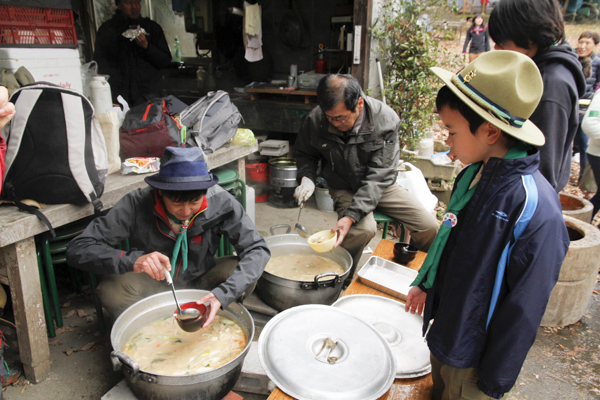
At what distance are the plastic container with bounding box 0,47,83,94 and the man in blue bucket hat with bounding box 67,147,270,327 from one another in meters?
1.56

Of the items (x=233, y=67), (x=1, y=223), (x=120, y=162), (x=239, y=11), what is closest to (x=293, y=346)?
(x=1, y=223)

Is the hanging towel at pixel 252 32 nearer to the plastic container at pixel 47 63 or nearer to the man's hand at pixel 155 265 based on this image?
the plastic container at pixel 47 63

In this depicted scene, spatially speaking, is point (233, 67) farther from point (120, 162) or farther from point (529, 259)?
point (529, 259)

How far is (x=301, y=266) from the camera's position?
3188 mm

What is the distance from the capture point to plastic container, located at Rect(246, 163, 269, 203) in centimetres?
604

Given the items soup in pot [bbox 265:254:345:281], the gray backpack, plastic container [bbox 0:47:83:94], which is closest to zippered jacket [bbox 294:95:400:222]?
soup in pot [bbox 265:254:345:281]

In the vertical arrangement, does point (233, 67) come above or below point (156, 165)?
above

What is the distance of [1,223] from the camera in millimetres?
2230

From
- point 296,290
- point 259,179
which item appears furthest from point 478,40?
point 296,290

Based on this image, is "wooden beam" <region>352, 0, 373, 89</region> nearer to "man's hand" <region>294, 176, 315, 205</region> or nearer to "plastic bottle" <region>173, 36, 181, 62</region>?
"man's hand" <region>294, 176, 315, 205</region>

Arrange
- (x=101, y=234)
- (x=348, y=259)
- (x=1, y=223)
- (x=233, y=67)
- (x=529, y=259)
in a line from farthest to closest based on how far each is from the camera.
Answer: (x=233, y=67)
(x=348, y=259)
(x=101, y=234)
(x=1, y=223)
(x=529, y=259)

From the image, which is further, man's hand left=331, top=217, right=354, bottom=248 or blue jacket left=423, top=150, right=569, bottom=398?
man's hand left=331, top=217, right=354, bottom=248

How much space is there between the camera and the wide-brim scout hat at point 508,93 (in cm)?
134

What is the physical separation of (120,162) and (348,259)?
6.64ft
